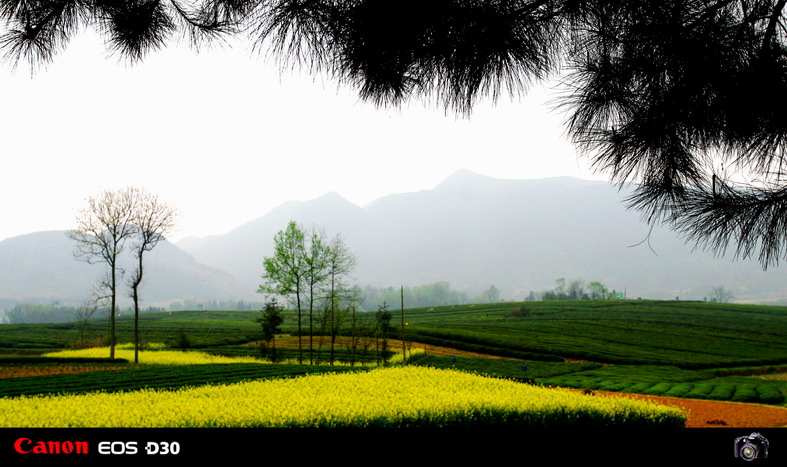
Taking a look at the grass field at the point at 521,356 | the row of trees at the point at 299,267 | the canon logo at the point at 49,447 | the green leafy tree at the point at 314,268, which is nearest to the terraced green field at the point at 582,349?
the grass field at the point at 521,356

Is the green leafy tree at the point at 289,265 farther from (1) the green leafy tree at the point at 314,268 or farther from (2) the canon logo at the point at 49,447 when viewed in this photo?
(2) the canon logo at the point at 49,447

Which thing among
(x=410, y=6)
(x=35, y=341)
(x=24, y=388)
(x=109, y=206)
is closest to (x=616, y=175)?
(x=410, y=6)

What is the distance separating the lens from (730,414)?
49.0ft

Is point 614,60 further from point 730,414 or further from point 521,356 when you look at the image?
point 521,356

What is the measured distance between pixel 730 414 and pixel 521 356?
19.2 m

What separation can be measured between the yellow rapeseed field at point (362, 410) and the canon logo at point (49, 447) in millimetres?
3369

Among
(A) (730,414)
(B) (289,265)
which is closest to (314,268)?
(B) (289,265)

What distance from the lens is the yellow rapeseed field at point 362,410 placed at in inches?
230

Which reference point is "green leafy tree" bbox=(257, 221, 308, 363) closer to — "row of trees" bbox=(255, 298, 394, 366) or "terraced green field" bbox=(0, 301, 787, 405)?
"row of trees" bbox=(255, 298, 394, 366)

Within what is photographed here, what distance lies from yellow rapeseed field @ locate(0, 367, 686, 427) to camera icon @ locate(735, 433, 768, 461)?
4338mm

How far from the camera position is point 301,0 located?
2.36 m

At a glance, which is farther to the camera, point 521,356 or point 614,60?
point 521,356

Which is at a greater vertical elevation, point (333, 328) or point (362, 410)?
point (362, 410)

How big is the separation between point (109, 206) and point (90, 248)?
8.15ft
